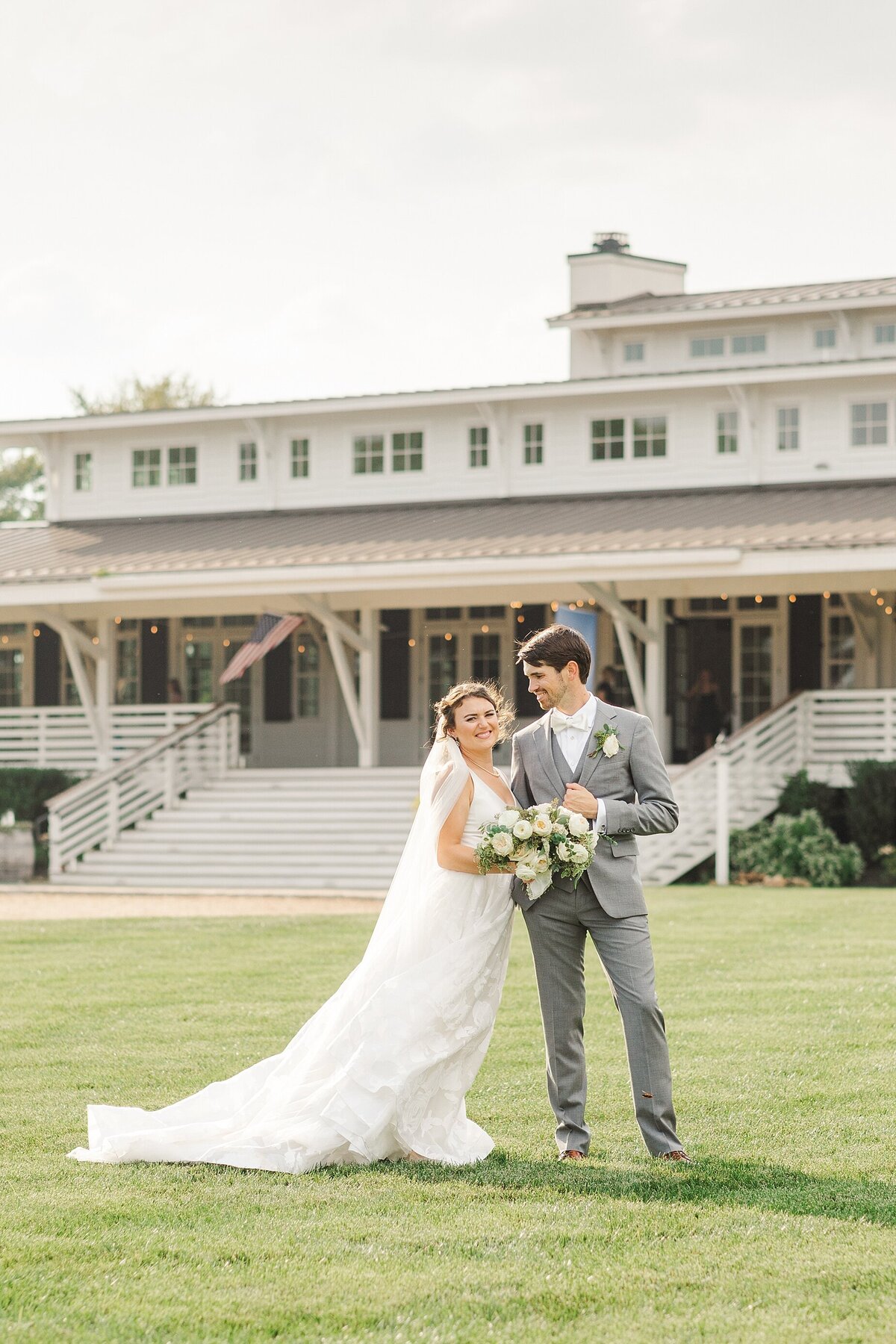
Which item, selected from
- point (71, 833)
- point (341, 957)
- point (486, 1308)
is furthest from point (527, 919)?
Answer: point (71, 833)

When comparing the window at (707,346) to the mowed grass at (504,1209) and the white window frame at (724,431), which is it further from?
the mowed grass at (504,1209)

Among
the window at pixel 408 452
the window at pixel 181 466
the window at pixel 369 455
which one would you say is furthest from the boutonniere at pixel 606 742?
the window at pixel 181 466

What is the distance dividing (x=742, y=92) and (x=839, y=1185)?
41.1ft

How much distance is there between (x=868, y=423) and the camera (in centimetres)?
2428

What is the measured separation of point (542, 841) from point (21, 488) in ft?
187

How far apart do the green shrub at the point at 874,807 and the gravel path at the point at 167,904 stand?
580 centimetres

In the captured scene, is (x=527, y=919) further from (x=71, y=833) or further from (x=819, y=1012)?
(x=71, y=833)

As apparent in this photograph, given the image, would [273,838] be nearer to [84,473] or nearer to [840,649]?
[840,649]

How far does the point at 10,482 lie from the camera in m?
59.3

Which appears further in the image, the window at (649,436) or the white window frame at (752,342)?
the white window frame at (752,342)

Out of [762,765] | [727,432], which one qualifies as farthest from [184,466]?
[762,765]

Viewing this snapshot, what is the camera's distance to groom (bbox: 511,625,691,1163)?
20.2ft

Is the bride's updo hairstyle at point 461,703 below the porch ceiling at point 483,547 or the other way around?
below

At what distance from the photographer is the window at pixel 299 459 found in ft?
88.1
